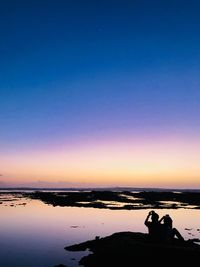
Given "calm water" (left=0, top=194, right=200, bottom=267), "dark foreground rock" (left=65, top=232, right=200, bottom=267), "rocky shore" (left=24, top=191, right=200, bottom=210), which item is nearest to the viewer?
"dark foreground rock" (left=65, top=232, right=200, bottom=267)

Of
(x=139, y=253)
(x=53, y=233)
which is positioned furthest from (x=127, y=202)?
(x=139, y=253)

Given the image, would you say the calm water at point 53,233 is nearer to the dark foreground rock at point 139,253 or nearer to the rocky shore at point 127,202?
the dark foreground rock at point 139,253

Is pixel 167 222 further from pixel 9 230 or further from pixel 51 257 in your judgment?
pixel 9 230

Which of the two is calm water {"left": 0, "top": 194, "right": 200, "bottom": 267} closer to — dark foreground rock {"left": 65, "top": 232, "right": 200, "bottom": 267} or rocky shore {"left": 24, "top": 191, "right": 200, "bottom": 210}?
dark foreground rock {"left": 65, "top": 232, "right": 200, "bottom": 267}

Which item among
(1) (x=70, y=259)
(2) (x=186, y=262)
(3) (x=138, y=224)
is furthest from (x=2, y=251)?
(3) (x=138, y=224)

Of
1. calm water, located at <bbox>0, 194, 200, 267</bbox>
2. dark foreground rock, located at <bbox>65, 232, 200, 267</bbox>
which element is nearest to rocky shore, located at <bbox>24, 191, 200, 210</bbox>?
calm water, located at <bbox>0, 194, 200, 267</bbox>

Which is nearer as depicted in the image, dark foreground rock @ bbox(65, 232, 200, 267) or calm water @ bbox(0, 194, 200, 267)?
dark foreground rock @ bbox(65, 232, 200, 267)

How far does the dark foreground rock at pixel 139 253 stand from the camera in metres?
14.9

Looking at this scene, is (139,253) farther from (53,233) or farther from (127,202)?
(127,202)

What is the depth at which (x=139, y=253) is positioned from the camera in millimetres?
16031

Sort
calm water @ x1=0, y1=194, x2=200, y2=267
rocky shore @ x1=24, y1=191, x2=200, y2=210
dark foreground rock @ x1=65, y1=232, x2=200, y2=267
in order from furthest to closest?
rocky shore @ x1=24, y1=191, x2=200, y2=210, calm water @ x1=0, y1=194, x2=200, y2=267, dark foreground rock @ x1=65, y1=232, x2=200, y2=267

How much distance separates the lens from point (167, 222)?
18203mm

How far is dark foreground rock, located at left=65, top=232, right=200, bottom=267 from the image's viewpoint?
49.0 feet

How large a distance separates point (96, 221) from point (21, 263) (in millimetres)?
18368
